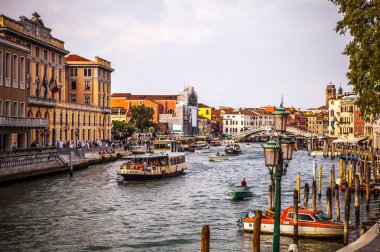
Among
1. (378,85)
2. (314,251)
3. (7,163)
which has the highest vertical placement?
(378,85)

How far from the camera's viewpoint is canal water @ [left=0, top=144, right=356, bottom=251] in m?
21.3

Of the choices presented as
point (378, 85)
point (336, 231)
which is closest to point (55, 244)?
point (336, 231)

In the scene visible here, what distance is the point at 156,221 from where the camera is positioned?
25781 millimetres

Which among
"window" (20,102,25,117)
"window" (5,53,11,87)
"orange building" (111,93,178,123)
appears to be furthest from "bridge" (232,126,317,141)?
"window" (5,53,11,87)

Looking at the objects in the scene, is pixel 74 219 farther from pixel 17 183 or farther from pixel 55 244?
pixel 17 183

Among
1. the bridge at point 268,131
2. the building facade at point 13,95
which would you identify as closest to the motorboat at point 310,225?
the building facade at point 13,95

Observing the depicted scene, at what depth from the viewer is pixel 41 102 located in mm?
62125

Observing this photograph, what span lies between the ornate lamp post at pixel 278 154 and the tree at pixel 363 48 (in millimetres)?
7314

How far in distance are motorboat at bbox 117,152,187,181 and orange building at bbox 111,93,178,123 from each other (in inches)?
3149

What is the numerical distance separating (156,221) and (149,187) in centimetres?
1365

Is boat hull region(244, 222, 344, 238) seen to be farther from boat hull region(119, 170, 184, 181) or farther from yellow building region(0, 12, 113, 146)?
yellow building region(0, 12, 113, 146)

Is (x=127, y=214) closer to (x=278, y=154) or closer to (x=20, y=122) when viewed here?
(x=278, y=154)

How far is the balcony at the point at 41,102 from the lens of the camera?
59775 mm

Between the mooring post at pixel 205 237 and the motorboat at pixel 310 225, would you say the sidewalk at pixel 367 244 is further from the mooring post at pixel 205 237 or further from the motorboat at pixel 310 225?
the motorboat at pixel 310 225
